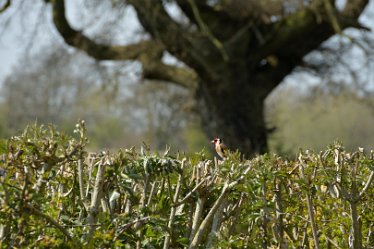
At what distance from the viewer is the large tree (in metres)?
13.5

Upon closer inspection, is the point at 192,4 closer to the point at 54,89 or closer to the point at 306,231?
the point at 306,231

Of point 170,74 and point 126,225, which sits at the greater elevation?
point 170,74

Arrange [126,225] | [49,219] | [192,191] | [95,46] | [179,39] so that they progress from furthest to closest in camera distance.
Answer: [95,46], [179,39], [192,191], [126,225], [49,219]

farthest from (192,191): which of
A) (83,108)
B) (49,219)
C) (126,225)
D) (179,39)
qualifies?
(83,108)

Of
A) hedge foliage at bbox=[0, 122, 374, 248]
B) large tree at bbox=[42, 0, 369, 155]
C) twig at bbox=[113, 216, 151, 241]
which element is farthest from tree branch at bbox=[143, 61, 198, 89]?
twig at bbox=[113, 216, 151, 241]

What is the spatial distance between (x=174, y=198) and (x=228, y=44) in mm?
11258

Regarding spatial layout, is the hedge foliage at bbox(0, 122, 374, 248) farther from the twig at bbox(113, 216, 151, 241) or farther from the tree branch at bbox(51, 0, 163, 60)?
the tree branch at bbox(51, 0, 163, 60)

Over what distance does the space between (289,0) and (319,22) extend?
138cm

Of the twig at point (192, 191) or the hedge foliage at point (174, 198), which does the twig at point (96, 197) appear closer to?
the hedge foliage at point (174, 198)

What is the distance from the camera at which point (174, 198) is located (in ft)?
9.59

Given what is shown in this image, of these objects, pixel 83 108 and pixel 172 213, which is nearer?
pixel 172 213

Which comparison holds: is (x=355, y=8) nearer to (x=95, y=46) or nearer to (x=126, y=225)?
(x=95, y=46)

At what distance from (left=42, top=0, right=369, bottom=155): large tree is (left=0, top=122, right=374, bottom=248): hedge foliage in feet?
33.6

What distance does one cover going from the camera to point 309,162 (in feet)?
10.1
